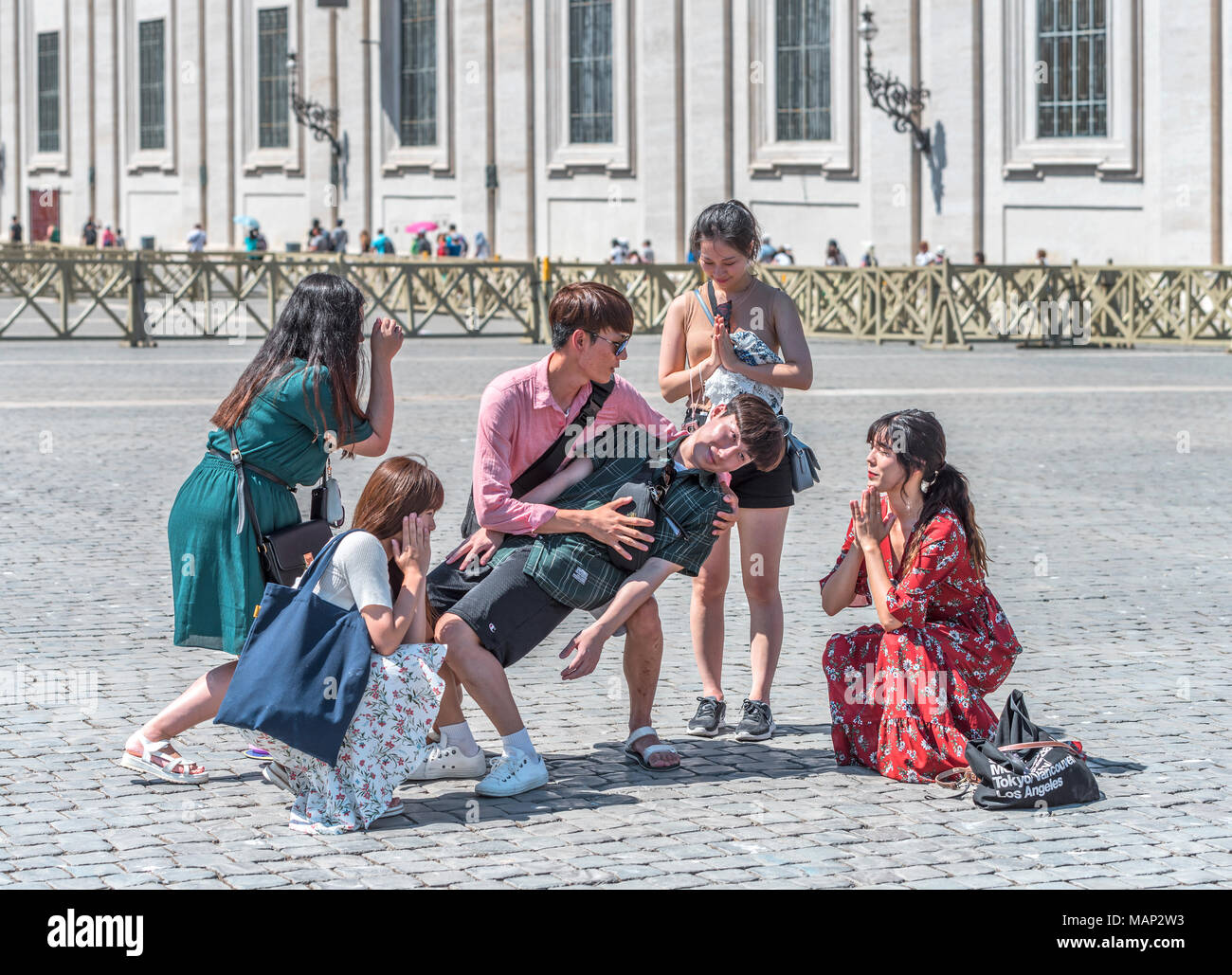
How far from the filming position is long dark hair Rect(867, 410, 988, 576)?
5.84 m

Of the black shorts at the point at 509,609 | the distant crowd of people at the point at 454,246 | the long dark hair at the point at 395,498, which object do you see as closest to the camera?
the long dark hair at the point at 395,498

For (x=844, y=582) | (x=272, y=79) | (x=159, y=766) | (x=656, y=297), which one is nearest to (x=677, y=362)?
(x=844, y=582)

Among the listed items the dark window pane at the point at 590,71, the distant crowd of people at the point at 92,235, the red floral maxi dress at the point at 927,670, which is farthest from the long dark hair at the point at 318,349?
the distant crowd of people at the point at 92,235

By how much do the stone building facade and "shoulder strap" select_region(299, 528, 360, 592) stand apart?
24.4 meters

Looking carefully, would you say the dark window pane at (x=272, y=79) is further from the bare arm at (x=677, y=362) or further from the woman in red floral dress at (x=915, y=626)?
the woman in red floral dress at (x=915, y=626)

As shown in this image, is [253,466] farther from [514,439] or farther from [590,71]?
[590,71]

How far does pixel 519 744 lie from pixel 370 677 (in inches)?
21.3

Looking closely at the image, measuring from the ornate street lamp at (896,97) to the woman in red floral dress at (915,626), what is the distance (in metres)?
26.8

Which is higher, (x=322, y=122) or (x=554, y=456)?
(x=322, y=122)

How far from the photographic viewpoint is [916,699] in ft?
19.0

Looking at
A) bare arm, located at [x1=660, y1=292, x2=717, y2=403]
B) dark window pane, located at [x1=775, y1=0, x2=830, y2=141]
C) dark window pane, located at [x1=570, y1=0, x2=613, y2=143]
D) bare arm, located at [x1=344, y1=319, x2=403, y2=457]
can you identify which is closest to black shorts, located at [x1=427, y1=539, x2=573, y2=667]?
bare arm, located at [x1=344, y1=319, x2=403, y2=457]

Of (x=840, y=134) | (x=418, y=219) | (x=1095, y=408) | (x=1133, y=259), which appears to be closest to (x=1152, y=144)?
(x=1133, y=259)

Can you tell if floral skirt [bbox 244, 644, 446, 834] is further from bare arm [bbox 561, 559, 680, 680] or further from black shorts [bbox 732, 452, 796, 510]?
black shorts [bbox 732, 452, 796, 510]

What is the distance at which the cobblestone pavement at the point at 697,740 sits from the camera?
4.92 m
